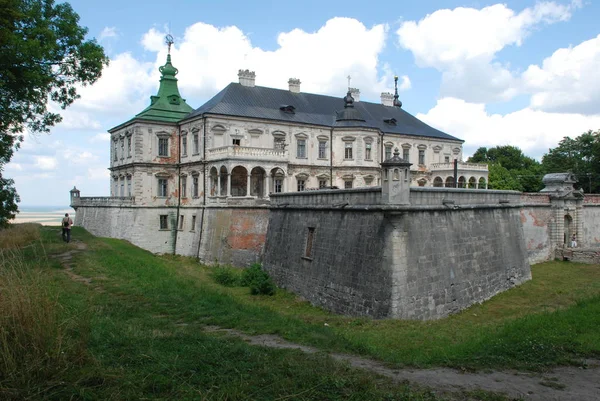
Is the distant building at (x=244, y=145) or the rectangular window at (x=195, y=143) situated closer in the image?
Result: the distant building at (x=244, y=145)

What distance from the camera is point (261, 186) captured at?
113 ft

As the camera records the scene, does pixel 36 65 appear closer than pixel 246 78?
Yes

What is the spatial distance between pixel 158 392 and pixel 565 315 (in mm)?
10339

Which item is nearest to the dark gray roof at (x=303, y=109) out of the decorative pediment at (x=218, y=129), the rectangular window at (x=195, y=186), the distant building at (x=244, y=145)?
the distant building at (x=244, y=145)

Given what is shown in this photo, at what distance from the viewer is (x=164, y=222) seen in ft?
116

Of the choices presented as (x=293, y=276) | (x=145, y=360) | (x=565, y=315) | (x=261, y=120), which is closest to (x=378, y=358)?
(x=145, y=360)

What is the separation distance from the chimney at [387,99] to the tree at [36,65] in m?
34.1

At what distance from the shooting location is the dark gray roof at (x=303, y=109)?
35.1 metres

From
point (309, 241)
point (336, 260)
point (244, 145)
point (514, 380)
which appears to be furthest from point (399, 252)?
point (244, 145)

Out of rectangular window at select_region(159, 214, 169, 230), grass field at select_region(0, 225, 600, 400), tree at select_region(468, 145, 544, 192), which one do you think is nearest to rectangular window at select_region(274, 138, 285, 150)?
rectangular window at select_region(159, 214, 169, 230)

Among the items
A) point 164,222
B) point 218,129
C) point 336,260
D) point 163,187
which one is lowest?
point 336,260

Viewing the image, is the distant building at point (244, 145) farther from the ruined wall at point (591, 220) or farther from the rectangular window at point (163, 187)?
the ruined wall at point (591, 220)

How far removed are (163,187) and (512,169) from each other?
49607 mm

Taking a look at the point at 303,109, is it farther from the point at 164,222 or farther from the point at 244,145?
the point at 164,222
